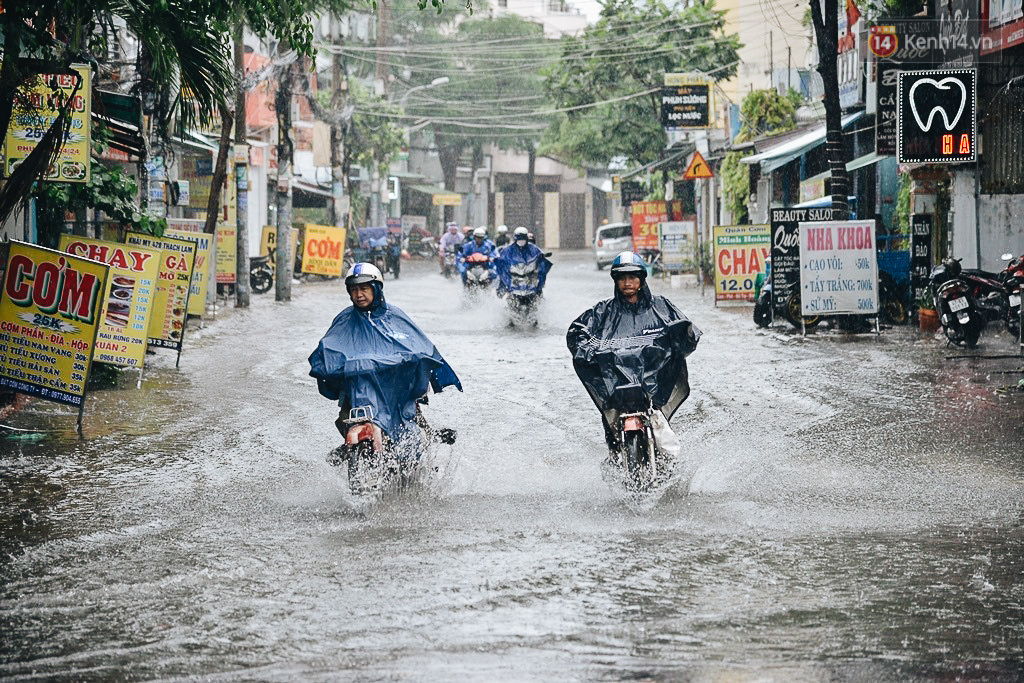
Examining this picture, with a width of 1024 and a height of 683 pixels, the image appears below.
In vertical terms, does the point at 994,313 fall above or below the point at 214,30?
below

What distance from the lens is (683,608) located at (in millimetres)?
5871

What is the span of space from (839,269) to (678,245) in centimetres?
1569

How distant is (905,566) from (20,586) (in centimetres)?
397

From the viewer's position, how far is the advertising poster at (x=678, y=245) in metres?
34.1

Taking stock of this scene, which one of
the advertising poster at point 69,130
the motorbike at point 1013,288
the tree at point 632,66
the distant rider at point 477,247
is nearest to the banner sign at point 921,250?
the motorbike at point 1013,288

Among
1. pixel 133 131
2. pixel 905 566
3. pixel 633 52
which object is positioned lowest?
pixel 905 566

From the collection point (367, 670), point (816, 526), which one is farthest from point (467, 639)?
point (816, 526)

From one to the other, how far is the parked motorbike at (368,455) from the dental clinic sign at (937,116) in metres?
12.6

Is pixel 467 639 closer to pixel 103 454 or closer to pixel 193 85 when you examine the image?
pixel 103 454

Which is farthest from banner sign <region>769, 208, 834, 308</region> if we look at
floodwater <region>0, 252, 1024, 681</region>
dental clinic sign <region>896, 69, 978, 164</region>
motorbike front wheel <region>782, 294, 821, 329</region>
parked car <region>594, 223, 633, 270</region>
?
parked car <region>594, 223, 633, 270</region>

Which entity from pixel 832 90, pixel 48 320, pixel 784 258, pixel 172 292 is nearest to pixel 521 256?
pixel 784 258

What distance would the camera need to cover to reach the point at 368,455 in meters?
7.93

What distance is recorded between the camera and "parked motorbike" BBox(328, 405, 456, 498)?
793 centimetres

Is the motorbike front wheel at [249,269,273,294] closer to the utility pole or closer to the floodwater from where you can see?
the utility pole
